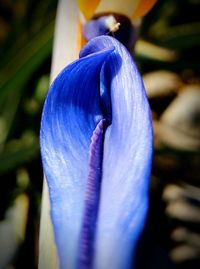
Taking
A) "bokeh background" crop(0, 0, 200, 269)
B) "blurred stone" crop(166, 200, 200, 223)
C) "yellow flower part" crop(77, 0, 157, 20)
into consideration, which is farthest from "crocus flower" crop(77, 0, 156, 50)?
"blurred stone" crop(166, 200, 200, 223)

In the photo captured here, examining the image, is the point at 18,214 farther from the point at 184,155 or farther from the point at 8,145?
the point at 184,155

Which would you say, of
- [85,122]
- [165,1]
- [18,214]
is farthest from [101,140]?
[165,1]

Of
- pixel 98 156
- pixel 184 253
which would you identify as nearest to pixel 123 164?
pixel 98 156

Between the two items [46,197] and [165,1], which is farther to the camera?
[165,1]

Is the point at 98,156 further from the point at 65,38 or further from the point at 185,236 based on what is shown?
the point at 185,236

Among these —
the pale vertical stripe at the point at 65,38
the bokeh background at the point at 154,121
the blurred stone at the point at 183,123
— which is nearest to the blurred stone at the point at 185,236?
the bokeh background at the point at 154,121

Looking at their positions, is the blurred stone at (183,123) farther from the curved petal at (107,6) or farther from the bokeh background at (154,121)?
the curved petal at (107,6)

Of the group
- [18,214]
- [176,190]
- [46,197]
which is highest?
[46,197]

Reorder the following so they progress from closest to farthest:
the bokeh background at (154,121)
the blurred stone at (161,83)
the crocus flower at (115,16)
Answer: the crocus flower at (115,16), the bokeh background at (154,121), the blurred stone at (161,83)
